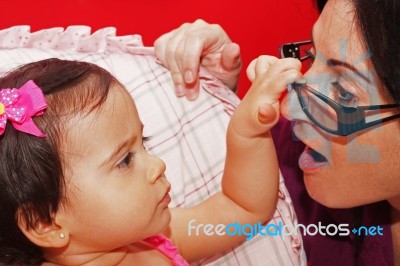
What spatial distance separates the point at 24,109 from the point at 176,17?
1.12 m

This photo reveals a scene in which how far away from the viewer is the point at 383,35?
32.2 inches

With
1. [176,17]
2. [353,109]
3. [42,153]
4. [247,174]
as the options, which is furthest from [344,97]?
[176,17]

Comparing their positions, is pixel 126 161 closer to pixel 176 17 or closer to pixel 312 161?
pixel 312 161

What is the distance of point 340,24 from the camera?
89 centimetres

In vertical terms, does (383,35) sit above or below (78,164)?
above

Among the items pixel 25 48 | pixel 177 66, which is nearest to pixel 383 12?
pixel 177 66

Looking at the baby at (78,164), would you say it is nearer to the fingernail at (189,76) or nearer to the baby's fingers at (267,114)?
the baby's fingers at (267,114)

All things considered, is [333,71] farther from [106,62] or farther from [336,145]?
[106,62]

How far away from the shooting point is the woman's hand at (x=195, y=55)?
47.6 inches

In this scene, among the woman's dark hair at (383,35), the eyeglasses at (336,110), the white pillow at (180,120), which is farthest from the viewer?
the white pillow at (180,120)

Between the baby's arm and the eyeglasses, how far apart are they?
4cm

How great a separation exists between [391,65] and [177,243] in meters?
0.55

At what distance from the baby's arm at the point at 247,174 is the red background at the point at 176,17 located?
0.76 metres

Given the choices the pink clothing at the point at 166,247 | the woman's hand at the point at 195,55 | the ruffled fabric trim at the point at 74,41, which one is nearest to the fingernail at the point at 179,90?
the woman's hand at the point at 195,55
